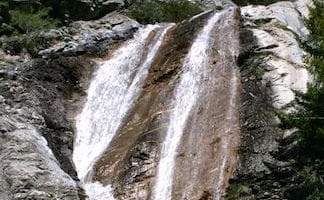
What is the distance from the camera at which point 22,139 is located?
50.6 feet

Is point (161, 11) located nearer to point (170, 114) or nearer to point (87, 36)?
point (87, 36)

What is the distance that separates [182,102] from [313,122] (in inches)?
215

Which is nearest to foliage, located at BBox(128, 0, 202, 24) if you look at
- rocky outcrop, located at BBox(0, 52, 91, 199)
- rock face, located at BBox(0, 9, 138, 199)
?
rock face, located at BBox(0, 9, 138, 199)

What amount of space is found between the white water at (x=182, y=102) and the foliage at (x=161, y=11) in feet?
24.9

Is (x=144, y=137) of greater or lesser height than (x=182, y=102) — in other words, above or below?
below

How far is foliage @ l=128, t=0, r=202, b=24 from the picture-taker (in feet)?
104

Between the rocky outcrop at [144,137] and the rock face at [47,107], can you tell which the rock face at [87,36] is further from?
the rocky outcrop at [144,137]

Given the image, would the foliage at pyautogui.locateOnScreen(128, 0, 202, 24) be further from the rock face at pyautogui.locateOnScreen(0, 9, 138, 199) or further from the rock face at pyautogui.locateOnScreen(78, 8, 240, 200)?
the rock face at pyautogui.locateOnScreen(78, 8, 240, 200)

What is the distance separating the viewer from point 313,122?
14461 millimetres

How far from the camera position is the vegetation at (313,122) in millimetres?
13586

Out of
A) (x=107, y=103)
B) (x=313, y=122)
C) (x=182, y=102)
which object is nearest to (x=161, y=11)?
(x=107, y=103)

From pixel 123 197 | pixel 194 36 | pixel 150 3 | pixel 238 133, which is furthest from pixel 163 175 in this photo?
pixel 150 3

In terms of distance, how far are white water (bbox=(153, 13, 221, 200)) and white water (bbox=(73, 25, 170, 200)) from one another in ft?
5.15

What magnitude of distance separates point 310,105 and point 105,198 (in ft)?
19.9
